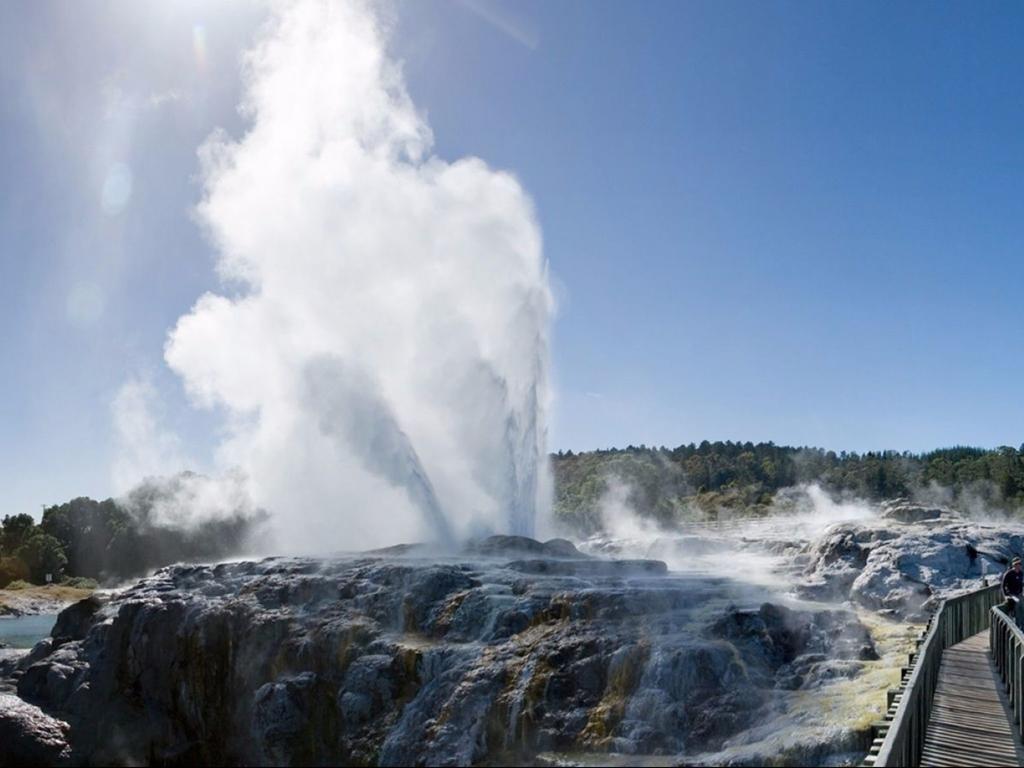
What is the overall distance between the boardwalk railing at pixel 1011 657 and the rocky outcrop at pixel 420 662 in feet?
12.2

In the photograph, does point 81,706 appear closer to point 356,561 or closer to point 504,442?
point 356,561

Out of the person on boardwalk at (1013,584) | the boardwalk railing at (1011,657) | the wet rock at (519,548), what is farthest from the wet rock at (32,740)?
the person on boardwalk at (1013,584)

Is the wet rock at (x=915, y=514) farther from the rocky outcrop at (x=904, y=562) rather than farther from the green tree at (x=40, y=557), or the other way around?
the green tree at (x=40, y=557)

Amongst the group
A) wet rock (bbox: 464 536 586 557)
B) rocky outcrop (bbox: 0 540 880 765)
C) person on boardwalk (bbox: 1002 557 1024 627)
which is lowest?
rocky outcrop (bbox: 0 540 880 765)

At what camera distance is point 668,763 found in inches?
696

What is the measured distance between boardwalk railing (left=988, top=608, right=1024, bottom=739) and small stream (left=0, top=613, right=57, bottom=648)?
50.4 metres

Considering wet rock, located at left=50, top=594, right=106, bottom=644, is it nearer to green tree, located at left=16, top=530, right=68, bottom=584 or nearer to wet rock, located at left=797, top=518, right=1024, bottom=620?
wet rock, located at left=797, top=518, right=1024, bottom=620

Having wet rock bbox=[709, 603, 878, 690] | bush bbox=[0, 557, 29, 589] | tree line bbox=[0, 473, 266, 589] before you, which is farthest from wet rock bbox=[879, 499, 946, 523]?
bush bbox=[0, 557, 29, 589]

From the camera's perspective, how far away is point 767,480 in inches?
5103

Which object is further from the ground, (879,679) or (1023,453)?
(1023,453)

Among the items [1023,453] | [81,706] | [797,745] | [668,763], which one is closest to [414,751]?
[668,763]

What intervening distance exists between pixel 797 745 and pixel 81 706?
79.8 ft

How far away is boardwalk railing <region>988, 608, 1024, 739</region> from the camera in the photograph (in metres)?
13.0

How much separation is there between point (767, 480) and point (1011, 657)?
118446mm
